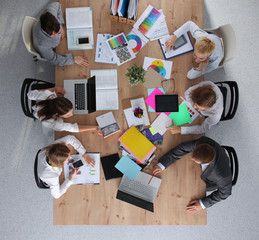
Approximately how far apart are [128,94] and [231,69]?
59.9 inches

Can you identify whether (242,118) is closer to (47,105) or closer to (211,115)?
(211,115)

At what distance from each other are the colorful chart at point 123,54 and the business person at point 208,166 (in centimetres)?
88

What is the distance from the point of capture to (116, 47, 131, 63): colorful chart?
5.96ft

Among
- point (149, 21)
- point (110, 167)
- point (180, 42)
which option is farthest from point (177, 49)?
point (110, 167)

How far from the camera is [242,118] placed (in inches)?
98.7

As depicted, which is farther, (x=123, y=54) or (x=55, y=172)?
(x=123, y=54)

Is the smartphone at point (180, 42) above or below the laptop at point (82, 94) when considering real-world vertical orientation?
above

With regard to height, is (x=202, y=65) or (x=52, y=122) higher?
(x=202, y=65)

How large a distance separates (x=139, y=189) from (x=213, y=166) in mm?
619

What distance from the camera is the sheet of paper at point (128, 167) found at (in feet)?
5.68

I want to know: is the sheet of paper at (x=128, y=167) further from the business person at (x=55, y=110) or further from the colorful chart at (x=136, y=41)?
the colorful chart at (x=136, y=41)

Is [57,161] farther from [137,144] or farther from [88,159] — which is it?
[137,144]

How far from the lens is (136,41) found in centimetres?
184

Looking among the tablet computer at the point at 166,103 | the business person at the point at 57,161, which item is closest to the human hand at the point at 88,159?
the business person at the point at 57,161
